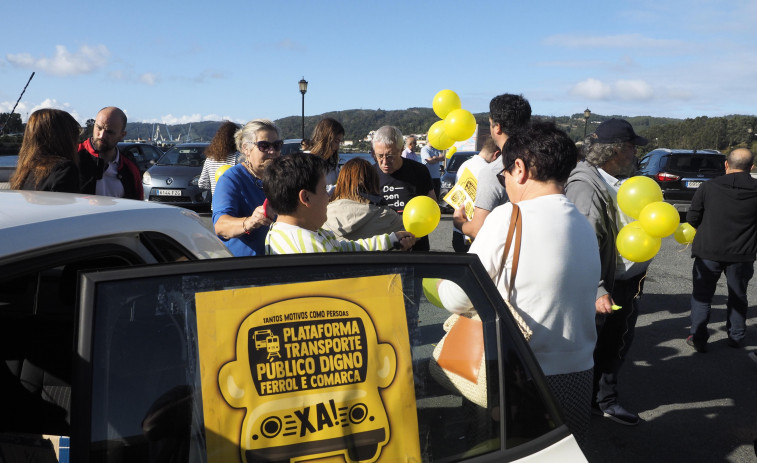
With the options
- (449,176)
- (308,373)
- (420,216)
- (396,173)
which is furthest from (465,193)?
(449,176)

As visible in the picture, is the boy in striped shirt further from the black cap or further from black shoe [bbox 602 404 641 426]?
black shoe [bbox 602 404 641 426]

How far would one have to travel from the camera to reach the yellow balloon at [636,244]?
3.41m

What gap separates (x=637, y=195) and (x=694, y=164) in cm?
1129

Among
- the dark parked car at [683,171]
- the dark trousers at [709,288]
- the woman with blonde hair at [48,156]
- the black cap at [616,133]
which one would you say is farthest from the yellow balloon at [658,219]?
the dark parked car at [683,171]

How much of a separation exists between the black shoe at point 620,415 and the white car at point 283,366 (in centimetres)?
284

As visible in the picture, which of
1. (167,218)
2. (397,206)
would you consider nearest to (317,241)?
(167,218)

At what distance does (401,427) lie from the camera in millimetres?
1353

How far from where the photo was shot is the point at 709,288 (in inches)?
206

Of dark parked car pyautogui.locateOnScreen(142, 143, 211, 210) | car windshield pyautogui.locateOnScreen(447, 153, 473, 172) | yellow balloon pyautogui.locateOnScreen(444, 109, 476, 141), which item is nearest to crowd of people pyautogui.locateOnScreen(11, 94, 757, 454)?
yellow balloon pyautogui.locateOnScreen(444, 109, 476, 141)

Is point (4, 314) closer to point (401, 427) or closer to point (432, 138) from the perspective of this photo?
point (401, 427)

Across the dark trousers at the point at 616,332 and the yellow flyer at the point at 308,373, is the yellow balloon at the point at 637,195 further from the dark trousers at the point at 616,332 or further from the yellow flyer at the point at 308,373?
the yellow flyer at the point at 308,373

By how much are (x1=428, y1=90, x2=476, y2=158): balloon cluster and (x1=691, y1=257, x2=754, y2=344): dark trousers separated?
8.10ft

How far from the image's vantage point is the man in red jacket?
13.2 feet

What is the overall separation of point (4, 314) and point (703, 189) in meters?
5.44
